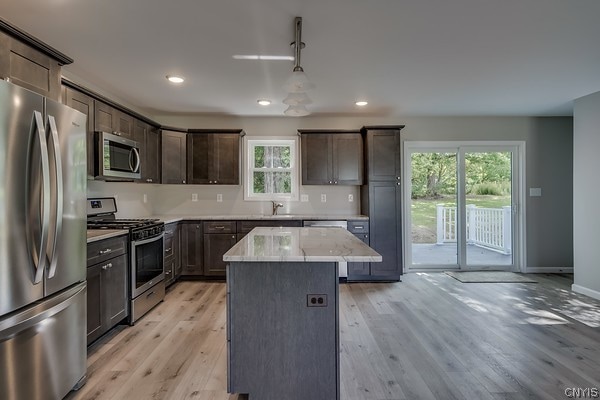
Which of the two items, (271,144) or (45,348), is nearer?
(45,348)

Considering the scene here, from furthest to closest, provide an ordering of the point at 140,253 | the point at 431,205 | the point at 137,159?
Result: the point at 431,205 → the point at 137,159 → the point at 140,253

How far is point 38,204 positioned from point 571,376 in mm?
3433

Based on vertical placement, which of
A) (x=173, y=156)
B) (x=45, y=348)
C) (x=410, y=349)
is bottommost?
(x=410, y=349)

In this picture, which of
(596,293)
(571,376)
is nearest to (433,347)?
(571,376)

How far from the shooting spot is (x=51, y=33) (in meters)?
2.29

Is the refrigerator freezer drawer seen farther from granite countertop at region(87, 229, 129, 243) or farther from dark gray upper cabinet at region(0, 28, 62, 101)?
dark gray upper cabinet at region(0, 28, 62, 101)

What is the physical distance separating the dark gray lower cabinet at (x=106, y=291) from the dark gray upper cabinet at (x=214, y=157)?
190cm

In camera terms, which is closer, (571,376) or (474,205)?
(571,376)

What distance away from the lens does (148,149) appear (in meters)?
4.00

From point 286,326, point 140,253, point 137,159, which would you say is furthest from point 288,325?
point 137,159

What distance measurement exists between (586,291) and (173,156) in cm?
561

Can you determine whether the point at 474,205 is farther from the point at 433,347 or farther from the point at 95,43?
the point at 95,43

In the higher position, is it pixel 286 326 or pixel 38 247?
pixel 38 247

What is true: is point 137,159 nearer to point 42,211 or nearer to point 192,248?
point 192,248
